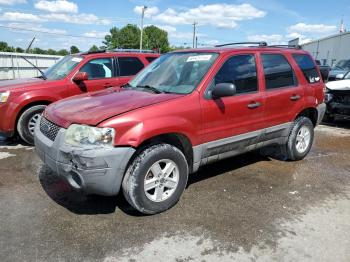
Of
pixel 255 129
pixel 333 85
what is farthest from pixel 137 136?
pixel 333 85

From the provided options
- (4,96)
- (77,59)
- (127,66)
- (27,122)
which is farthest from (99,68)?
(4,96)

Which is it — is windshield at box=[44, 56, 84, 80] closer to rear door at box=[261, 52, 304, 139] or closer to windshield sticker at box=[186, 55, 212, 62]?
windshield sticker at box=[186, 55, 212, 62]

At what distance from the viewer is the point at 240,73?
4.49 meters

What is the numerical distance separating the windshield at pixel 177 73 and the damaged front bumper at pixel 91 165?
1.15 metres

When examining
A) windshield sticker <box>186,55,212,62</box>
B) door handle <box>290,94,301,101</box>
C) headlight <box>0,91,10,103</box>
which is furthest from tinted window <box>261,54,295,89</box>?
headlight <box>0,91,10,103</box>

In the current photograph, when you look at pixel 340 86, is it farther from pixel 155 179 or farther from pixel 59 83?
pixel 155 179

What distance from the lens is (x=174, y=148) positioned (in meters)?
3.75

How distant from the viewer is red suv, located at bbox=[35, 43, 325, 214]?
333 centimetres

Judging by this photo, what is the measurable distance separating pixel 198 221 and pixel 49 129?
6.15 ft

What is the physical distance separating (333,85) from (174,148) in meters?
6.72

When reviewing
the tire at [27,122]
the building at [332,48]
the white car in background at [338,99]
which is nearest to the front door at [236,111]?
the tire at [27,122]

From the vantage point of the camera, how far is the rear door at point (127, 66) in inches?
297

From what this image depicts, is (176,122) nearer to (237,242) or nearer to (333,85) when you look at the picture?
(237,242)

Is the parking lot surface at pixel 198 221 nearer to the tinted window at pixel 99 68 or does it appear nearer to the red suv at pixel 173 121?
the red suv at pixel 173 121
